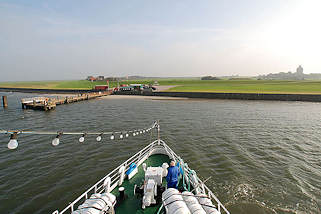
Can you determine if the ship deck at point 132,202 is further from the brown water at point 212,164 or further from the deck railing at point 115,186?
the brown water at point 212,164

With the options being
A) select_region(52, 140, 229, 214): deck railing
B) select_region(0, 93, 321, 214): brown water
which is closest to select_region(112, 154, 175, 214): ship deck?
select_region(52, 140, 229, 214): deck railing

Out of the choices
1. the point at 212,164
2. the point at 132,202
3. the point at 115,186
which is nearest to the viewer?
the point at 132,202

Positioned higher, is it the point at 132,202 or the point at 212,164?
the point at 132,202

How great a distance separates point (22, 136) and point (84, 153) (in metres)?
11.8

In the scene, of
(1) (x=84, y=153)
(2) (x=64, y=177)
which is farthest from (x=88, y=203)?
(1) (x=84, y=153)

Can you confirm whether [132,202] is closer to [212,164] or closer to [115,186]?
[115,186]

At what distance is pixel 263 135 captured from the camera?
21516 mm

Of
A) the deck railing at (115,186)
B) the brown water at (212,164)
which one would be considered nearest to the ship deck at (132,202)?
Answer: the deck railing at (115,186)

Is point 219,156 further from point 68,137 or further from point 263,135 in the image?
point 68,137

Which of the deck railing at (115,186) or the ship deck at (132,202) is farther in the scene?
the ship deck at (132,202)

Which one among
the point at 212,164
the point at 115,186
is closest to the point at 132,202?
the point at 115,186

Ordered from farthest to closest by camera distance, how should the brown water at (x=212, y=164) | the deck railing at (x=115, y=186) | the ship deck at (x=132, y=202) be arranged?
the brown water at (x=212, y=164), the ship deck at (x=132, y=202), the deck railing at (x=115, y=186)

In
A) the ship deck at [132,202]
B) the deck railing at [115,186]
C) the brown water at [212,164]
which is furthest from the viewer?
the brown water at [212,164]

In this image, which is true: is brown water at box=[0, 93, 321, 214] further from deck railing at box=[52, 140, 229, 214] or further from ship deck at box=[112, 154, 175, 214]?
ship deck at box=[112, 154, 175, 214]
